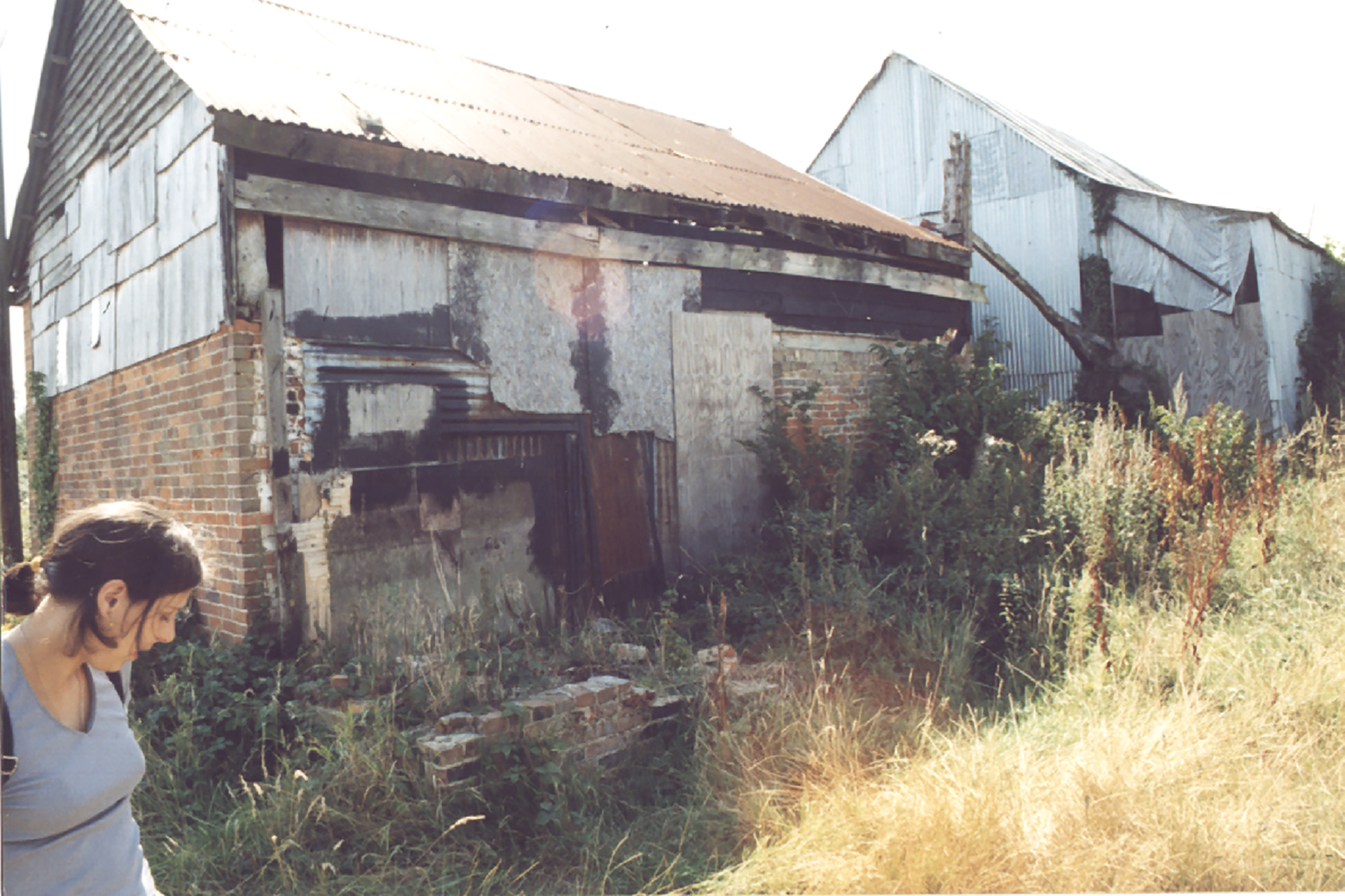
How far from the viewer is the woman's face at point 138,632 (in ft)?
5.80

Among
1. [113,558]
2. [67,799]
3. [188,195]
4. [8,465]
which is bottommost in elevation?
[67,799]

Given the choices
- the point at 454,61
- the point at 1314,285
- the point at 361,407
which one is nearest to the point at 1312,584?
the point at 361,407

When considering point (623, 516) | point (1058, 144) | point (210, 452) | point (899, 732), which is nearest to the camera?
point (899, 732)

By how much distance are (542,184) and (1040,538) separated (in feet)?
Result: 14.5

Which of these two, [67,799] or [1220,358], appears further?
[1220,358]

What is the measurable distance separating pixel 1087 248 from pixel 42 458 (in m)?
13.7

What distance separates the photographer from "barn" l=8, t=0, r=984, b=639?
4883 millimetres

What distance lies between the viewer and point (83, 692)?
5.76 feet

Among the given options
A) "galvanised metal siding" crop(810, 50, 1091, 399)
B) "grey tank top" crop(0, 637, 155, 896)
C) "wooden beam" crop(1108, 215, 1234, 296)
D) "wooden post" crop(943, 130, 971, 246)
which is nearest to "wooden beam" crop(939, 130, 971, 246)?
"wooden post" crop(943, 130, 971, 246)

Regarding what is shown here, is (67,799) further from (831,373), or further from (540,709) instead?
(831,373)

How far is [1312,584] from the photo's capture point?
16.5ft

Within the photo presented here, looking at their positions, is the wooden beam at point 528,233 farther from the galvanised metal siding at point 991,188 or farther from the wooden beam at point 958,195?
the galvanised metal siding at point 991,188

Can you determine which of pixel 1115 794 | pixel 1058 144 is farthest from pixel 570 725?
pixel 1058 144

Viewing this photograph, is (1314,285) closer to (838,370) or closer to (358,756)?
(838,370)
